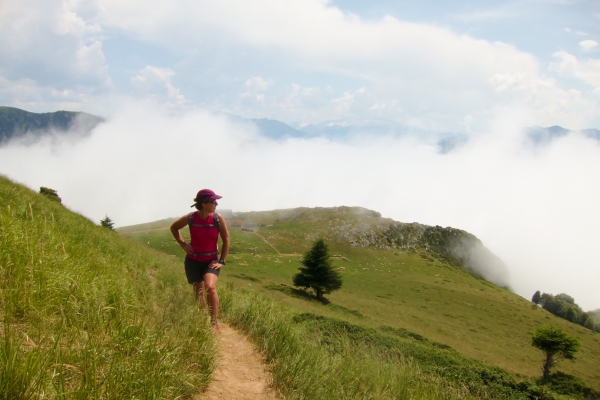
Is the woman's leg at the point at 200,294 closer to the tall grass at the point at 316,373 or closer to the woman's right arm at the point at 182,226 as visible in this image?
the woman's right arm at the point at 182,226

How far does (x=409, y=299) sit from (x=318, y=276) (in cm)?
2077

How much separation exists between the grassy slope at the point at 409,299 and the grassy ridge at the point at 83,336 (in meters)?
19.2

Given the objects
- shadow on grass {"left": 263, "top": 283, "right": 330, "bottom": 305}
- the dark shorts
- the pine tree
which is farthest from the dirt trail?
the pine tree

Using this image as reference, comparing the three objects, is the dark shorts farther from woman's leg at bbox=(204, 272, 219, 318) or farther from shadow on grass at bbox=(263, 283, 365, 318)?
shadow on grass at bbox=(263, 283, 365, 318)

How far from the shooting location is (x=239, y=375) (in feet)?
15.6

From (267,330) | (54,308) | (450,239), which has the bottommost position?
(267,330)

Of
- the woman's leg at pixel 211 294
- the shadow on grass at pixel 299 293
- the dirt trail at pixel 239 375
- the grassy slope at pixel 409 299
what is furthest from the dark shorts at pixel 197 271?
the shadow on grass at pixel 299 293

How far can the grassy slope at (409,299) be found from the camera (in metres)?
39.0

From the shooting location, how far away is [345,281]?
6519 centimetres

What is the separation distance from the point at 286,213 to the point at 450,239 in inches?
2490

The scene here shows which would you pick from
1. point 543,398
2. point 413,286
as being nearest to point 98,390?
point 543,398

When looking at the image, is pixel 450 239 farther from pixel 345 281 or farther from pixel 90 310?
pixel 90 310

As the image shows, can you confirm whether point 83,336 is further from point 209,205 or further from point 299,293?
point 299,293

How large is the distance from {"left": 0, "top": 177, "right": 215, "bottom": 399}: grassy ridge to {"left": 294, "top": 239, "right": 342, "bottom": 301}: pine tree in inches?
1719
